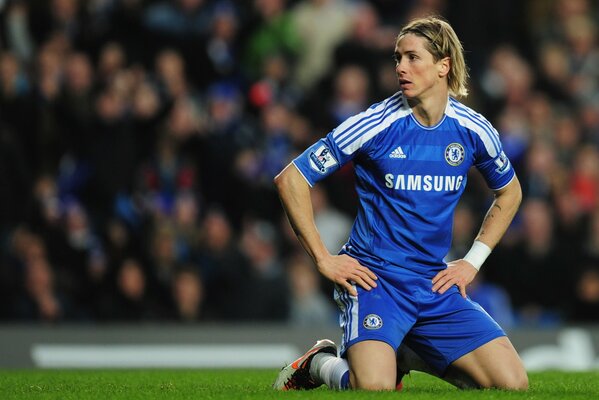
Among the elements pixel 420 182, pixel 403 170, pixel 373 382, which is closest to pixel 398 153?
pixel 403 170

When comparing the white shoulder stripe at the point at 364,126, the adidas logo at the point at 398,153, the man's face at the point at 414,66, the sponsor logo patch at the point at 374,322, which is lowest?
the sponsor logo patch at the point at 374,322

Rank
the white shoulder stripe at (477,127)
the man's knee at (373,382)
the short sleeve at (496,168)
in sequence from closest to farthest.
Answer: the man's knee at (373,382) → the white shoulder stripe at (477,127) → the short sleeve at (496,168)

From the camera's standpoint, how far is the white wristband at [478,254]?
707 centimetres

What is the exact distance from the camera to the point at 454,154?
6.82 metres

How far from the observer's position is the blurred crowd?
38.5ft

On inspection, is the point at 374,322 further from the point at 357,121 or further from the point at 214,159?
the point at 214,159

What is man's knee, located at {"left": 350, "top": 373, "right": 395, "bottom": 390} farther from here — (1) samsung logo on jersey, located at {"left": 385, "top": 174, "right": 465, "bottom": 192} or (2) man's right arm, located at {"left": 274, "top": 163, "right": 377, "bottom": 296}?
(1) samsung logo on jersey, located at {"left": 385, "top": 174, "right": 465, "bottom": 192}

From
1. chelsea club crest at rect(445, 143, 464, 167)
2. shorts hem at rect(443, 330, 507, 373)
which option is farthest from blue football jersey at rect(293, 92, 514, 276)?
shorts hem at rect(443, 330, 507, 373)

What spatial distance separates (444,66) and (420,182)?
2.17ft

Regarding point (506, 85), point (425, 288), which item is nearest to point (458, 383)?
point (425, 288)

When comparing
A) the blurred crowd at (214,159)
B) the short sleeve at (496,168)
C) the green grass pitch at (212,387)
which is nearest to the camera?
the green grass pitch at (212,387)

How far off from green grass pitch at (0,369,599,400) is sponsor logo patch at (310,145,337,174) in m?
1.21

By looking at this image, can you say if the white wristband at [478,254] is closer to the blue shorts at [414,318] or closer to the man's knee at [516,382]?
the blue shorts at [414,318]

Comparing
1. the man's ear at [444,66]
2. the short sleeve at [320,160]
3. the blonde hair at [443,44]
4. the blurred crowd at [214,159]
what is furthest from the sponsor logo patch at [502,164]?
the blurred crowd at [214,159]
